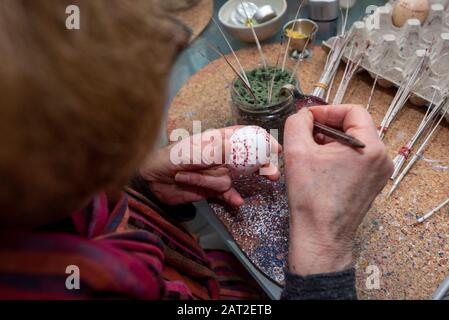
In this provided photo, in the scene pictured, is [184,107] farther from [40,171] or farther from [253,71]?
[40,171]

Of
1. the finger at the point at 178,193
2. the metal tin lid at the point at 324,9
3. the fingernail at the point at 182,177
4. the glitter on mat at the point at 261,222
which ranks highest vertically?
the metal tin lid at the point at 324,9

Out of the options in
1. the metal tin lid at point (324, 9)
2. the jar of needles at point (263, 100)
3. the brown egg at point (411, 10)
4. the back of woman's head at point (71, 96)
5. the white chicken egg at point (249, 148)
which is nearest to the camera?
the back of woman's head at point (71, 96)

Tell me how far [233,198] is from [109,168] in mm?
476

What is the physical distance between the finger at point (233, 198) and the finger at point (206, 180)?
2cm

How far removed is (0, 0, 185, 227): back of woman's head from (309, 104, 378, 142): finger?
0.41 metres

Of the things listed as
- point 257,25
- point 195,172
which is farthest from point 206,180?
point 257,25

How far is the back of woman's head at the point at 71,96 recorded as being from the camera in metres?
0.30

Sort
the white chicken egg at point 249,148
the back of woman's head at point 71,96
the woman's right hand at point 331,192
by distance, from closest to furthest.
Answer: the back of woman's head at point 71,96 → the woman's right hand at point 331,192 → the white chicken egg at point 249,148

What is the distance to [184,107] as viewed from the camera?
3.74ft

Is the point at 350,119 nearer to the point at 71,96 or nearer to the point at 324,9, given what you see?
the point at 71,96

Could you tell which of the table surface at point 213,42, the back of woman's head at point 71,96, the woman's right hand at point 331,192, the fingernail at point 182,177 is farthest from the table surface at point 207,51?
the back of woman's head at point 71,96

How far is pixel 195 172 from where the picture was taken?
0.83m

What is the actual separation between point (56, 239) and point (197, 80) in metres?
0.82

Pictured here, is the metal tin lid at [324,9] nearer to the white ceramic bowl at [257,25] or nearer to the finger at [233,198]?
the white ceramic bowl at [257,25]
